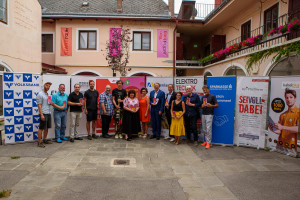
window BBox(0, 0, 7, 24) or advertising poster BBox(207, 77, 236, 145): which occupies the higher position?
window BBox(0, 0, 7, 24)

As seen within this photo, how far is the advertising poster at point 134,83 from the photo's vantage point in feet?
26.0

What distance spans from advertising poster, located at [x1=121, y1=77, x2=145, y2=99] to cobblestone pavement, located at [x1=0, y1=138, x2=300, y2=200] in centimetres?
216

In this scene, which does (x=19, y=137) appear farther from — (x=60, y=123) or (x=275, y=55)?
(x=275, y=55)

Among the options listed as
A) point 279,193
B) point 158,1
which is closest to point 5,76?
point 279,193

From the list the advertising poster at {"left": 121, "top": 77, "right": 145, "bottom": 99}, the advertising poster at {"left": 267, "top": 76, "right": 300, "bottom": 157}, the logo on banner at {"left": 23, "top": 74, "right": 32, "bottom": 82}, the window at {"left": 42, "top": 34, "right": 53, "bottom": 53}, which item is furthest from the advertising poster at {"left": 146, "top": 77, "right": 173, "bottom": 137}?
the window at {"left": 42, "top": 34, "right": 53, "bottom": 53}

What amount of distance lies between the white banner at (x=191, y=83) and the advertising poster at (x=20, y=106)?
4589 mm

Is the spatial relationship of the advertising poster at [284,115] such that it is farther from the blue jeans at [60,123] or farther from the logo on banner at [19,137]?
the logo on banner at [19,137]

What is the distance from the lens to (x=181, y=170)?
15.4 feet

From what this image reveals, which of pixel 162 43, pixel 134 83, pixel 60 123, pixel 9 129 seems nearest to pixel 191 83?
pixel 134 83

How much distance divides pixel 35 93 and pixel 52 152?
2181 mm

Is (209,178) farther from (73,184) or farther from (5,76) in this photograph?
(5,76)

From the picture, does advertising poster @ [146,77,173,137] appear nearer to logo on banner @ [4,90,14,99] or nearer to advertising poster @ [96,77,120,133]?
advertising poster @ [96,77,120,133]

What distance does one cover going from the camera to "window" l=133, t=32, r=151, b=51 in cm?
1680

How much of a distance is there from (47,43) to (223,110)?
1536cm
